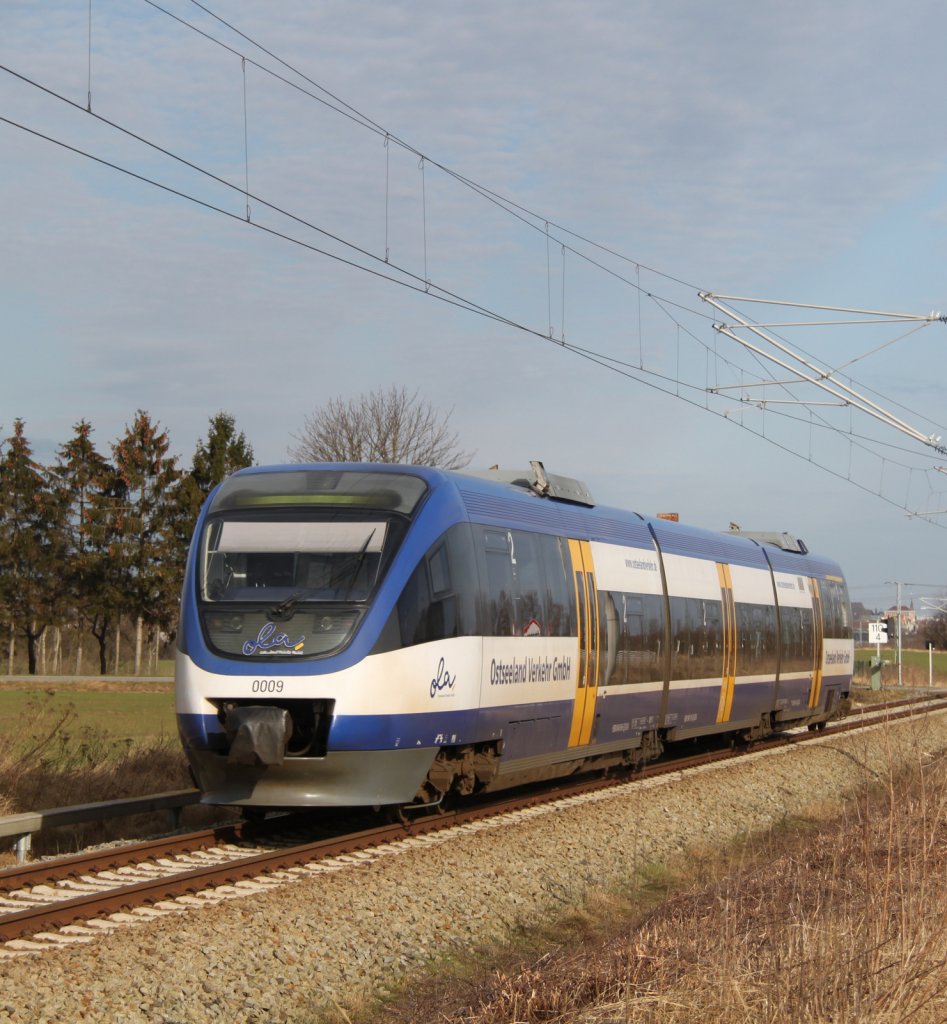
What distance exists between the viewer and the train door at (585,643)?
52.4 ft

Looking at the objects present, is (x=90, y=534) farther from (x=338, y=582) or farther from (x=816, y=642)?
(x=338, y=582)

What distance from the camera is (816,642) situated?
87.7 feet

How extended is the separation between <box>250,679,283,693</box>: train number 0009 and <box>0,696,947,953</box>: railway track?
1275mm

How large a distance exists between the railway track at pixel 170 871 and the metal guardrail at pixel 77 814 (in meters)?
0.52

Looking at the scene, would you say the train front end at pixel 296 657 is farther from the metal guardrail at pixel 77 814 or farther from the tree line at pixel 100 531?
the tree line at pixel 100 531

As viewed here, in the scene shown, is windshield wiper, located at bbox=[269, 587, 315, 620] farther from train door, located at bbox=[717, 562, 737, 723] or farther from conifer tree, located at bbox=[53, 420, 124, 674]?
conifer tree, located at bbox=[53, 420, 124, 674]

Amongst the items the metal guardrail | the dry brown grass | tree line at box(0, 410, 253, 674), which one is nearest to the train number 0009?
the metal guardrail

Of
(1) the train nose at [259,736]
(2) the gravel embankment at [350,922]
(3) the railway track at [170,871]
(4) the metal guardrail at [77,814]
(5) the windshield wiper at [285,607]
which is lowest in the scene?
(2) the gravel embankment at [350,922]

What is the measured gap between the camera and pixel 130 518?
217 feet

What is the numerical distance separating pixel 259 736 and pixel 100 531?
56667mm

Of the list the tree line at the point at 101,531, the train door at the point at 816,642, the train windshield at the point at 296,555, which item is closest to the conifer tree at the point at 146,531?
the tree line at the point at 101,531

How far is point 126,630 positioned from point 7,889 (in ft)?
237

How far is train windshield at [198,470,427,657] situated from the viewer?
11.8m

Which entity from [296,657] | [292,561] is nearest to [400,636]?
[296,657]
